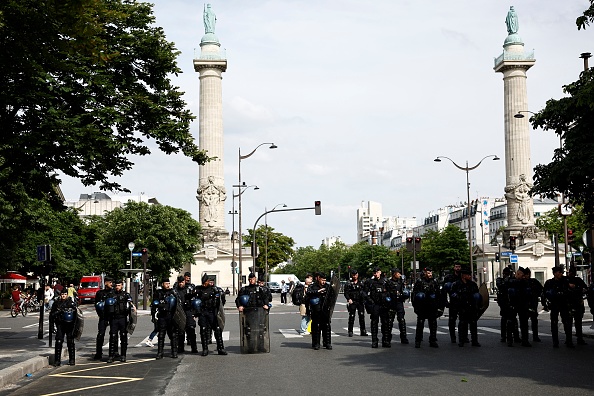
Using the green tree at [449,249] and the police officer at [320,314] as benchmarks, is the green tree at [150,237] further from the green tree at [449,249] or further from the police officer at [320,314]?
the police officer at [320,314]

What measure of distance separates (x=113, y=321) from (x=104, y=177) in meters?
4.85

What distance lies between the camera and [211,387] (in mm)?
11977

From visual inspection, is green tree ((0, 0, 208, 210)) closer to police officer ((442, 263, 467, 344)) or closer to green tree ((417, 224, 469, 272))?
police officer ((442, 263, 467, 344))

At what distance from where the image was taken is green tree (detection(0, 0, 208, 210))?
14164 millimetres

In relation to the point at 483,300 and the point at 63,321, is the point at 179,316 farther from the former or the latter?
the point at 483,300

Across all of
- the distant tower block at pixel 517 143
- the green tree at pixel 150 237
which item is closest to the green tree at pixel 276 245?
the distant tower block at pixel 517 143

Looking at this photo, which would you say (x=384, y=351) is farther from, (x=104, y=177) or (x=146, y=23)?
(x=146, y=23)

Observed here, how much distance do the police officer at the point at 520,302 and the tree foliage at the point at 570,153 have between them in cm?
309

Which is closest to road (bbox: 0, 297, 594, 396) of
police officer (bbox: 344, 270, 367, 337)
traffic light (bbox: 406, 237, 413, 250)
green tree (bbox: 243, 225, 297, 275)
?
police officer (bbox: 344, 270, 367, 337)

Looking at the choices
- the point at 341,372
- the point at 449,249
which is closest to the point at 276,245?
the point at 449,249

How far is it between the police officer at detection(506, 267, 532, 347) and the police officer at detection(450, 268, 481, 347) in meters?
0.74

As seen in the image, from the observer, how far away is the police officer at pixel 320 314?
18172mm

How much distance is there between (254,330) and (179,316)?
1.62 m

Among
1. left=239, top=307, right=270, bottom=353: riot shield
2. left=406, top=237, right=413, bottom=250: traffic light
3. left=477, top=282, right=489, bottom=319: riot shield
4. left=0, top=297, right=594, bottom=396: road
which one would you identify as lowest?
left=0, top=297, right=594, bottom=396: road
